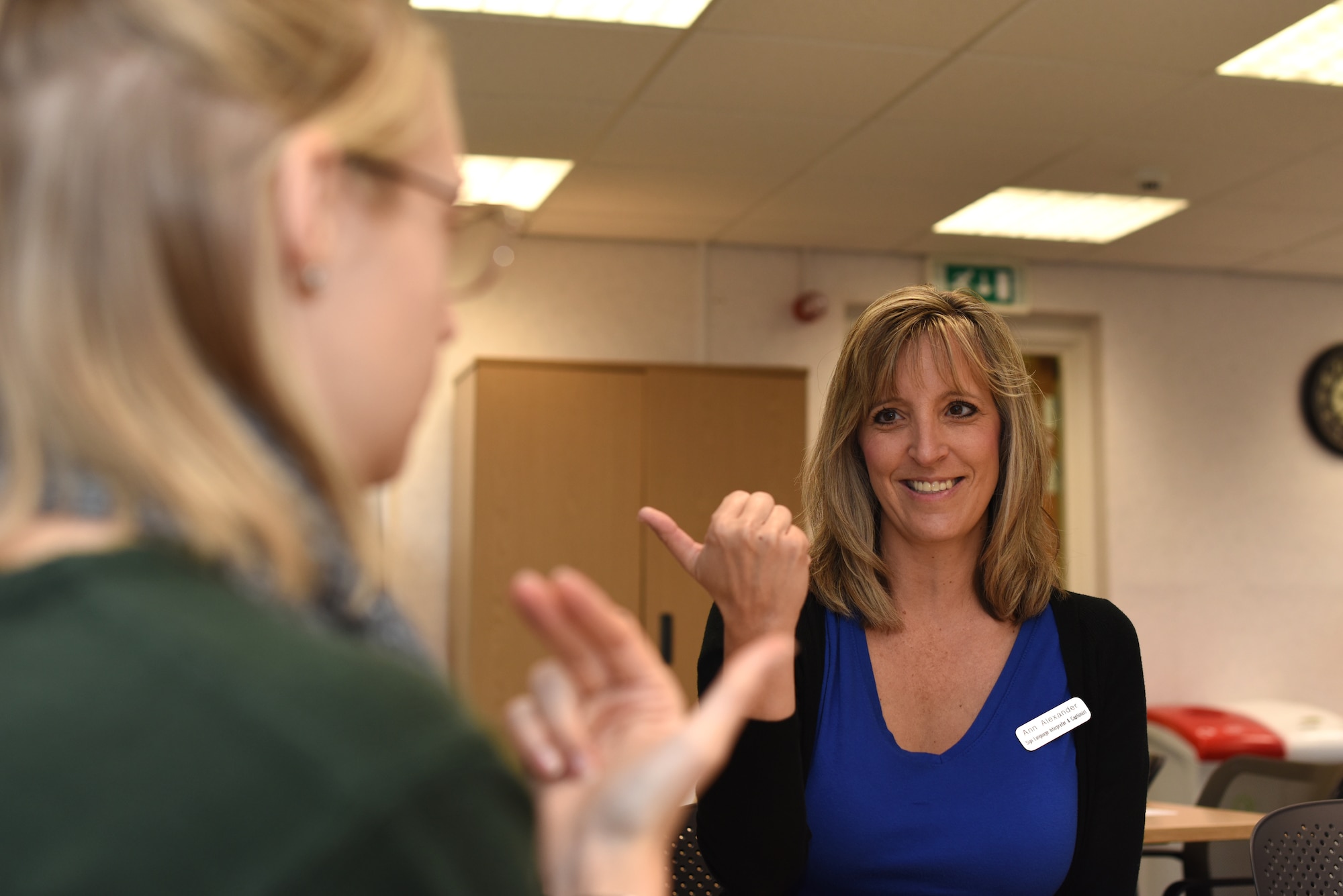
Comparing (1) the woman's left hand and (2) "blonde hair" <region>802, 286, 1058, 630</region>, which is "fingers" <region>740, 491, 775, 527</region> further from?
(1) the woman's left hand

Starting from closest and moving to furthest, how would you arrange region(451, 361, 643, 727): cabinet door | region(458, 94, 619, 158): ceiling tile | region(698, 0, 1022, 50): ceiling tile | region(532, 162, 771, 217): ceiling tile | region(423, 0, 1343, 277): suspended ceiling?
region(698, 0, 1022, 50): ceiling tile, region(423, 0, 1343, 277): suspended ceiling, region(458, 94, 619, 158): ceiling tile, region(532, 162, 771, 217): ceiling tile, region(451, 361, 643, 727): cabinet door

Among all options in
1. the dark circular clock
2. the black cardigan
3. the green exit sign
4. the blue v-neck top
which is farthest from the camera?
the dark circular clock

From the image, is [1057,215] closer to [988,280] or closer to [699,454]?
[988,280]

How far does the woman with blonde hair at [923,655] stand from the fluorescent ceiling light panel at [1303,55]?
2.12 meters

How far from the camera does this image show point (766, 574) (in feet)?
4.49

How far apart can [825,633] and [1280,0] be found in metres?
2.41

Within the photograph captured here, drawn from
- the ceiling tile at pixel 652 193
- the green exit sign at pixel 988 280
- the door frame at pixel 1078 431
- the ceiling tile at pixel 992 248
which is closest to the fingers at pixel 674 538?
the ceiling tile at pixel 652 193

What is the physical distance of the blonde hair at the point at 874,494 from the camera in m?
1.88

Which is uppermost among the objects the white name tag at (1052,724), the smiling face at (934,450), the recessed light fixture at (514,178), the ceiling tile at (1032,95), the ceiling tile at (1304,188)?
the ceiling tile at (1032,95)

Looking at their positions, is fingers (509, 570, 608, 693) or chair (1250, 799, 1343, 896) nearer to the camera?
fingers (509, 570, 608, 693)

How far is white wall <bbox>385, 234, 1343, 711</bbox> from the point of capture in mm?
5684

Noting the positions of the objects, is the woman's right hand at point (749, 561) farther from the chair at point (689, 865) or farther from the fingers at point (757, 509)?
the chair at point (689, 865)

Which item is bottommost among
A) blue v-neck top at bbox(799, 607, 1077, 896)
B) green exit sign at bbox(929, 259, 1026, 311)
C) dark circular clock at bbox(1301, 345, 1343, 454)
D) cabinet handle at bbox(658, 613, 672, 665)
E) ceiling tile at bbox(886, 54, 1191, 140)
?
cabinet handle at bbox(658, 613, 672, 665)

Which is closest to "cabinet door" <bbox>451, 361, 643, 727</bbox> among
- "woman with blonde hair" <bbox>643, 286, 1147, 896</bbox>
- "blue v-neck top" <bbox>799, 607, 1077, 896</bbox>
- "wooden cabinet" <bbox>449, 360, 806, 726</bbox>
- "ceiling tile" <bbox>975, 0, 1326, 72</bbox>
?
"wooden cabinet" <bbox>449, 360, 806, 726</bbox>
